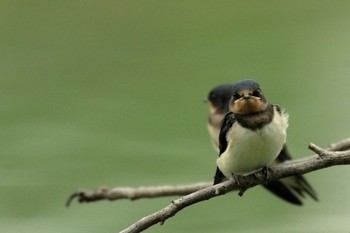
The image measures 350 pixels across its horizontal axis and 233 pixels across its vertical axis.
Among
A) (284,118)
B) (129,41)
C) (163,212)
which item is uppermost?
(129,41)

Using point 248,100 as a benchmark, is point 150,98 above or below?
above

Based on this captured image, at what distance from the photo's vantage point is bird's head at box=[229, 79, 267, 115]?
2.11m

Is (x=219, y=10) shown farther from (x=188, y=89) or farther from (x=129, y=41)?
(x=188, y=89)

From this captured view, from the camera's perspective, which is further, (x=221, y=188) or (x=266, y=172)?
(x=266, y=172)

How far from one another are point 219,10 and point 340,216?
3.44 meters

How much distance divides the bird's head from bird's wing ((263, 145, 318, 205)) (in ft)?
1.99

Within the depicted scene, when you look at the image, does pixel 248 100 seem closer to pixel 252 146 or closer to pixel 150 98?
pixel 252 146

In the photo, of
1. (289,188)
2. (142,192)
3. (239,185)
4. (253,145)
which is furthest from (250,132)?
(289,188)

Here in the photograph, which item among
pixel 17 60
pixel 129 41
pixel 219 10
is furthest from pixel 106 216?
pixel 219 10

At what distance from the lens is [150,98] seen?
5.01 m

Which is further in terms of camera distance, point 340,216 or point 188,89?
point 188,89

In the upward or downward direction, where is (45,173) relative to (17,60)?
downward

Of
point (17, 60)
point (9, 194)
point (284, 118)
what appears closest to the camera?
point (284, 118)

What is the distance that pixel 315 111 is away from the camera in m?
4.59
